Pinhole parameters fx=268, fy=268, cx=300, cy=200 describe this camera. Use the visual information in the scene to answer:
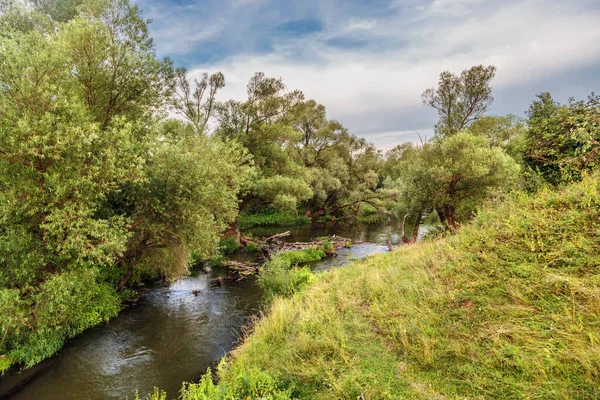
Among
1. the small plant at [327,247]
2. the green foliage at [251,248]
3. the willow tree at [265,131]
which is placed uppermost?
the willow tree at [265,131]

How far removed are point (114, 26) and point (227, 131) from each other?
16.1 metres

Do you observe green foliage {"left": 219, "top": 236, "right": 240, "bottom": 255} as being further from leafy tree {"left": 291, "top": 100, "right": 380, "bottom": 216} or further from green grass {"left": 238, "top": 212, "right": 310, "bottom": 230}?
leafy tree {"left": 291, "top": 100, "right": 380, "bottom": 216}

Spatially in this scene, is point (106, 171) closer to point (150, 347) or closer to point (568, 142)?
point (150, 347)

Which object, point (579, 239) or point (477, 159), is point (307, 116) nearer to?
point (477, 159)

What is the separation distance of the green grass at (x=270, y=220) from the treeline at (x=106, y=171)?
11418 mm

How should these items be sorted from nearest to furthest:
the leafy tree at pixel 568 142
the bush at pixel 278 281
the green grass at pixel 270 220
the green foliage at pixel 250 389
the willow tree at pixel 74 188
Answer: the green foliage at pixel 250 389 → the leafy tree at pixel 568 142 → the willow tree at pixel 74 188 → the bush at pixel 278 281 → the green grass at pixel 270 220

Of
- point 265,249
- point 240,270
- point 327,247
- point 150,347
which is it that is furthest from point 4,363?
point 327,247

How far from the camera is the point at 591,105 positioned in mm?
8945

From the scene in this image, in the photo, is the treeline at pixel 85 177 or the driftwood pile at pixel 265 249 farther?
the driftwood pile at pixel 265 249

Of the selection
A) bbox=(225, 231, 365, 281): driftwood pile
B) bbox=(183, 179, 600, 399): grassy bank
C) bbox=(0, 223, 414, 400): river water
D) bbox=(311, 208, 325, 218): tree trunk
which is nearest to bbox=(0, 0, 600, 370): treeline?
bbox=(0, 223, 414, 400): river water

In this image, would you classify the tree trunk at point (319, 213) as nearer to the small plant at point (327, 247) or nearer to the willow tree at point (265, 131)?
the willow tree at point (265, 131)

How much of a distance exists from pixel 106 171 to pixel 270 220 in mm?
30455

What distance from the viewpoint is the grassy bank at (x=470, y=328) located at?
16.0 feet

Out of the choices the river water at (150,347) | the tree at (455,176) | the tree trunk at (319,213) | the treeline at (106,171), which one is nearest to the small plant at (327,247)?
the treeline at (106,171)
